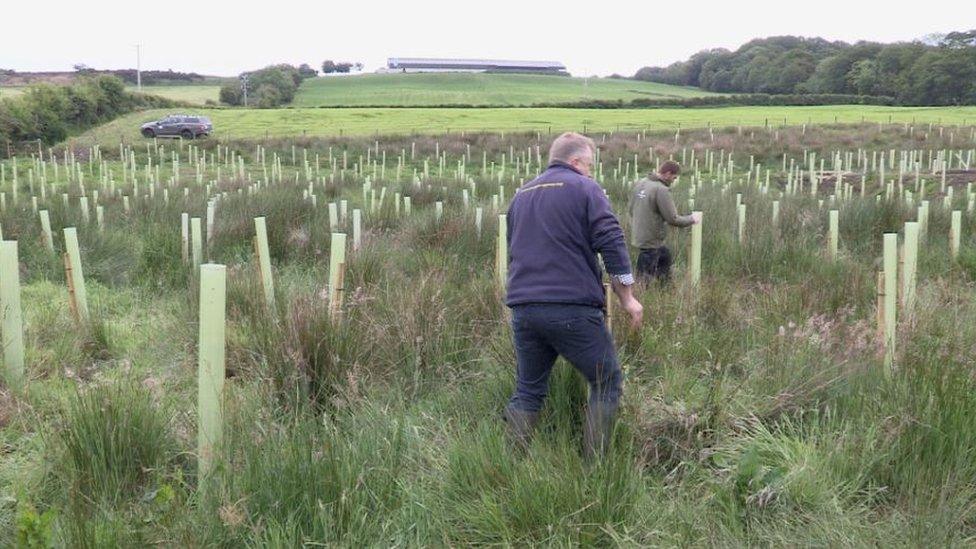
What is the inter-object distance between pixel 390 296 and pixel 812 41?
118 meters

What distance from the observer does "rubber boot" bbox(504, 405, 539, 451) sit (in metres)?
3.68

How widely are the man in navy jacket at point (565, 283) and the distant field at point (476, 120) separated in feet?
123

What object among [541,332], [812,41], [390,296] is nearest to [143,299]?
[390,296]

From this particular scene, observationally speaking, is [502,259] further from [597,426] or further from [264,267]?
[597,426]

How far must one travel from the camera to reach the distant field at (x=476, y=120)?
43375 millimetres

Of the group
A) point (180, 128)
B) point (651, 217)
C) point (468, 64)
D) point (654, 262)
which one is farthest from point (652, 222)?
point (468, 64)

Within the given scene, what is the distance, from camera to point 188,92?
78.1 metres

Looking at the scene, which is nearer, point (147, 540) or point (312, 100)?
point (147, 540)

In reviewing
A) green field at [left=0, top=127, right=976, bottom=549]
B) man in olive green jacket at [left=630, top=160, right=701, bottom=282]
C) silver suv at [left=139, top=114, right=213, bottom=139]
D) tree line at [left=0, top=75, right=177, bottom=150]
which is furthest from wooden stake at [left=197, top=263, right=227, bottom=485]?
silver suv at [left=139, top=114, right=213, bottom=139]

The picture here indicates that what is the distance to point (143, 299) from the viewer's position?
7738 mm

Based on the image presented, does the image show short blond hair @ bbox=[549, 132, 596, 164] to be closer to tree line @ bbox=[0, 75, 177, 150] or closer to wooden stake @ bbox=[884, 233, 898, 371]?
wooden stake @ bbox=[884, 233, 898, 371]

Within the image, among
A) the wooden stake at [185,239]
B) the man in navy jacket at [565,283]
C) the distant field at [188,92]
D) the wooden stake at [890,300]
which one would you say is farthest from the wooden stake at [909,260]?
the distant field at [188,92]

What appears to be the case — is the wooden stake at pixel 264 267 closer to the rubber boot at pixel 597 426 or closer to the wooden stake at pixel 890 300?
the rubber boot at pixel 597 426

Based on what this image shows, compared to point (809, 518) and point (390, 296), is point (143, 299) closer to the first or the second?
point (390, 296)
